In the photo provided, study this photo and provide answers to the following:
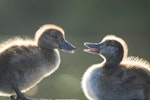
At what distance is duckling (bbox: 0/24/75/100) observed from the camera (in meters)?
8.30

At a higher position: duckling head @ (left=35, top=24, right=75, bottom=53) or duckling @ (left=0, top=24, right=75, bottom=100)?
duckling head @ (left=35, top=24, right=75, bottom=53)

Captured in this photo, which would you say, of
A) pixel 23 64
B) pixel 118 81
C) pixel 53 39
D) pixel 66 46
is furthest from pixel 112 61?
pixel 23 64

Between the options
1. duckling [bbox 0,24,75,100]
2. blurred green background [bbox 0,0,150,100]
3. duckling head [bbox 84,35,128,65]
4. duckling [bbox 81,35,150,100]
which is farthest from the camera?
blurred green background [bbox 0,0,150,100]

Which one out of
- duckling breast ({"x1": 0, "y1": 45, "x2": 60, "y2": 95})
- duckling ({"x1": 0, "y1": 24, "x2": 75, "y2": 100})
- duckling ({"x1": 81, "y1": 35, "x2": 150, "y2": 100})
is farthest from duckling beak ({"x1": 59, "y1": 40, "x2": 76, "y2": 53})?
duckling ({"x1": 81, "y1": 35, "x2": 150, "y2": 100})

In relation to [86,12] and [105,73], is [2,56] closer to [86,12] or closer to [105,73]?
[105,73]

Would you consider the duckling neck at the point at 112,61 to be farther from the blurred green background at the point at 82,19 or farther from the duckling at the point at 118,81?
the blurred green background at the point at 82,19

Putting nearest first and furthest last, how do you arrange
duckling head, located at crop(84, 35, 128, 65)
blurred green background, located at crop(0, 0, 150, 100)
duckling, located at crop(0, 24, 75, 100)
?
duckling, located at crop(0, 24, 75, 100) → duckling head, located at crop(84, 35, 128, 65) → blurred green background, located at crop(0, 0, 150, 100)

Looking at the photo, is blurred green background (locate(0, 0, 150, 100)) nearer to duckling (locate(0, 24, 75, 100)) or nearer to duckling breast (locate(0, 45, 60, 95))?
duckling (locate(0, 24, 75, 100))

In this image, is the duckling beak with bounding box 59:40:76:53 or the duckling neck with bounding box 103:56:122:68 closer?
the duckling neck with bounding box 103:56:122:68

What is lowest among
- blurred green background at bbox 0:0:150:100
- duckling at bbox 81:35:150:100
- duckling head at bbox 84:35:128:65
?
duckling at bbox 81:35:150:100

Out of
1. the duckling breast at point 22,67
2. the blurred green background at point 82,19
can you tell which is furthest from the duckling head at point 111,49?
the blurred green background at point 82,19

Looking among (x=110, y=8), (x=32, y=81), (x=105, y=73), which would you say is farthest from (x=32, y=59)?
(x=110, y=8)

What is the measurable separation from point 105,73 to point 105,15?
63.7 ft

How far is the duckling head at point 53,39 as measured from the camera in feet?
29.3
